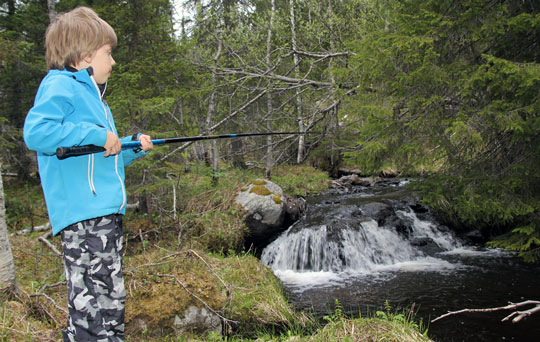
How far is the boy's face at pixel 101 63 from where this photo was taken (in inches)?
86.0

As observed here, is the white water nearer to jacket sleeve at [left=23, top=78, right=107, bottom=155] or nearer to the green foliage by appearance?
the green foliage

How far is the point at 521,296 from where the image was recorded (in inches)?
214

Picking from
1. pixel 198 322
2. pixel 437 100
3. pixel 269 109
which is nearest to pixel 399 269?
pixel 437 100

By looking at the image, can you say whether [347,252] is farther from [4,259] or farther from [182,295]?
[4,259]

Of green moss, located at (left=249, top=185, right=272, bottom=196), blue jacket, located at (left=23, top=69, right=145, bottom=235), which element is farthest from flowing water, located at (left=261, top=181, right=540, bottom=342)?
blue jacket, located at (left=23, top=69, right=145, bottom=235)

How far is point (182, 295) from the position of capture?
13.9 feet

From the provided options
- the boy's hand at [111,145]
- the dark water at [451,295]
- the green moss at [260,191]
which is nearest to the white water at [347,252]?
the dark water at [451,295]

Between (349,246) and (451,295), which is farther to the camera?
(349,246)

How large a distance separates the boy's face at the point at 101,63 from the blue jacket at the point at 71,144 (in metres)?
0.06

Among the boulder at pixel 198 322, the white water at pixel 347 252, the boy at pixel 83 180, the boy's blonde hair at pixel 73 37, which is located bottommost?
the white water at pixel 347 252

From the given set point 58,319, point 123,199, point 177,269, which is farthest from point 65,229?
point 177,269

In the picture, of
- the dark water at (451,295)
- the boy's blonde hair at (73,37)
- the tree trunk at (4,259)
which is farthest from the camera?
the dark water at (451,295)

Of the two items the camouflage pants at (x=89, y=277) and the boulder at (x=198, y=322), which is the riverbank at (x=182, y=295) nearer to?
the boulder at (x=198, y=322)

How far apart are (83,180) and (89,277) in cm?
58
